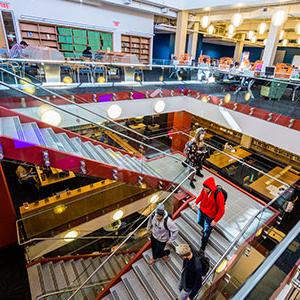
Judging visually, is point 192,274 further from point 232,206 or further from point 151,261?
point 232,206

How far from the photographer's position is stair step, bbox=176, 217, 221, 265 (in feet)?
13.6

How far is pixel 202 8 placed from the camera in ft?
35.9

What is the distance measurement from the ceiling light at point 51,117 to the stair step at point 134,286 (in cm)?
381

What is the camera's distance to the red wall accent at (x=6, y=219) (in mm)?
5328

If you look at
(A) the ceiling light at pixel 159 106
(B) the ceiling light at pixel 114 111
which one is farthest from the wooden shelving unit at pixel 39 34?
(A) the ceiling light at pixel 159 106

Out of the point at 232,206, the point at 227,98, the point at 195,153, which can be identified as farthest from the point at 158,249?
the point at 227,98

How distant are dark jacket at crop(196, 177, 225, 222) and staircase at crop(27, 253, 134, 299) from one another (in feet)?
9.71

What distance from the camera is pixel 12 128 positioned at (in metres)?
3.82

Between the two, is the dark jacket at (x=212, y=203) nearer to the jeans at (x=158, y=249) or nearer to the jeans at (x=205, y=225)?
the jeans at (x=205, y=225)

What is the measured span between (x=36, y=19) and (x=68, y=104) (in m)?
6.66

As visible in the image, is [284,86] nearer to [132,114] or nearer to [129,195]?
[132,114]

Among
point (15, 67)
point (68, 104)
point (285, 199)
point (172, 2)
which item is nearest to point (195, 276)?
point (285, 199)

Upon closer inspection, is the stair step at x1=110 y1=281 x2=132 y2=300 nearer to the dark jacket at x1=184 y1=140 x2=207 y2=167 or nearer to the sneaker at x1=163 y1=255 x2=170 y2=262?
the sneaker at x1=163 y1=255 x2=170 y2=262

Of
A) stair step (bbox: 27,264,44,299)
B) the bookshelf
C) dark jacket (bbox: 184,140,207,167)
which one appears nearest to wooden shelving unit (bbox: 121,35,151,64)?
the bookshelf
